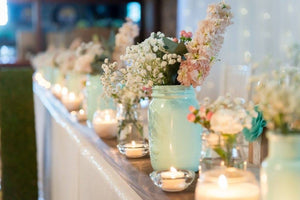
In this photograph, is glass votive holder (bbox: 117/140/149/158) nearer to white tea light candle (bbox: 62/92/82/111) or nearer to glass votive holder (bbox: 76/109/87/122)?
glass votive holder (bbox: 76/109/87/122)

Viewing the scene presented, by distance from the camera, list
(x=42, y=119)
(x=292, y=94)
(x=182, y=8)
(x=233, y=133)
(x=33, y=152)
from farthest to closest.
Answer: (x=182, y=8) < (x=42, y=119) < (x=33, y=152) < (x=233, y=133) < (x=292, y=94)

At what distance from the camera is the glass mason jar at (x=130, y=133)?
72.9 inches

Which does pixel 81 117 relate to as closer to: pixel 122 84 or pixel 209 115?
pixel 122 84

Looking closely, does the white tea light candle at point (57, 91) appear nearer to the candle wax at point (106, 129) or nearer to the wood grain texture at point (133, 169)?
the wood grain texture at point (133, 169)

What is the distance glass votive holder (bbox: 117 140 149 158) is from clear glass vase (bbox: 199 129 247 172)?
69 cm

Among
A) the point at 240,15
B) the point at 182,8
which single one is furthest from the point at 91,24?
the point at 240,15

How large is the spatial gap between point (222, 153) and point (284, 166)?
0.65 feet

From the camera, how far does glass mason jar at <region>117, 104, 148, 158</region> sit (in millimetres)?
1853

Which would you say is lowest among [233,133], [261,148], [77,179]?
[77,179]

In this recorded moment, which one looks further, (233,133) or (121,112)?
(121,112)

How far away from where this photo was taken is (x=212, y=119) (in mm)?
1165

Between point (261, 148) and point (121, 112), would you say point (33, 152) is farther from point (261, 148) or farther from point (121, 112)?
point (261, 148)

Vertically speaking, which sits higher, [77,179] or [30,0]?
[30,0]

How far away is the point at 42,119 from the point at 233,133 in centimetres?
337
